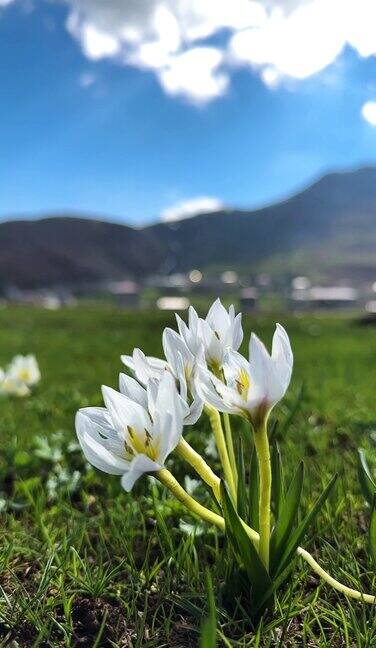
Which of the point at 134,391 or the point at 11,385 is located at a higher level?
the point at 134,391

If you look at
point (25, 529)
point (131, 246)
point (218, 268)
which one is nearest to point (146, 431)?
point (25, 529)

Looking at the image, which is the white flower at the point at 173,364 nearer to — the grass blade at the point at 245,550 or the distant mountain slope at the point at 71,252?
the grass blade at the point at 245,550

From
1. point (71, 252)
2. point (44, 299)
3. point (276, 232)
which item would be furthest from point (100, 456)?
point (276, 232)

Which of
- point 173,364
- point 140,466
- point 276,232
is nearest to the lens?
point 140,466

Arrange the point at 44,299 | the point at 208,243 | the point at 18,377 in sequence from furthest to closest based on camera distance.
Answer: the point at 208,243 < the point at 44,299 < the point at 18,377

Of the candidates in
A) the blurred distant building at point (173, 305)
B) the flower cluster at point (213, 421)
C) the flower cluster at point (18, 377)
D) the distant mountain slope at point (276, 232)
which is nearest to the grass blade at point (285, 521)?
the flower cluster at point (213, 421)

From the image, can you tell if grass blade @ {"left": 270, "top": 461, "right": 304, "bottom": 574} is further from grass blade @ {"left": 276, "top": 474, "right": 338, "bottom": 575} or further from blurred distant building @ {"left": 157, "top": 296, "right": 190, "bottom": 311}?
blurred distant building @ {"left": 157, "top": 296, "right": 190, "bottom": 311}

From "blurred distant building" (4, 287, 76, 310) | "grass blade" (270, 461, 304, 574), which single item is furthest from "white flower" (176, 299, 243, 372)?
"blurred distant building" (4, 287, 76, 310)

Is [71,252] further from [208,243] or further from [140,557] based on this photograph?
[140,557]
